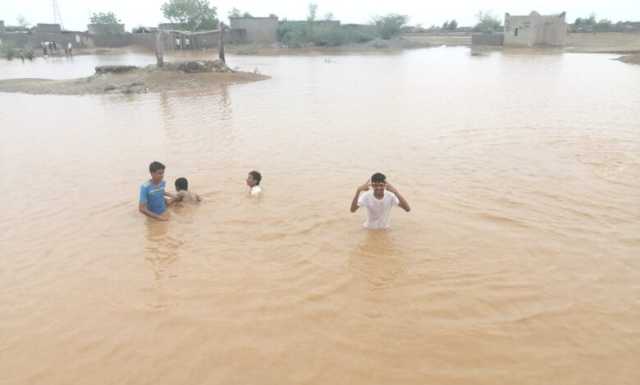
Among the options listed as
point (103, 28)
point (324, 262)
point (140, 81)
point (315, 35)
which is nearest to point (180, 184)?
point (324, 262)

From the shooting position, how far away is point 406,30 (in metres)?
75.4

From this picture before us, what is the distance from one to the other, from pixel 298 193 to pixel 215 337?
3846 mm

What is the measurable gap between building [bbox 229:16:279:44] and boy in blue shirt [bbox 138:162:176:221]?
2254 inches

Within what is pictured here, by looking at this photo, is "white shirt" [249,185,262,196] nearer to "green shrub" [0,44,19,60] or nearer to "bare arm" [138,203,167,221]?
"bare arm" [138,203,167,221]

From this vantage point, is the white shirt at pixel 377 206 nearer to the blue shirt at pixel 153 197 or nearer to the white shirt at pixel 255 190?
the white shirt at pixel 255 190

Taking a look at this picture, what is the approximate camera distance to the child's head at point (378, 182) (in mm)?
5332

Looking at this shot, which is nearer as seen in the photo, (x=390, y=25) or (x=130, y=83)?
(x=130, y=83)

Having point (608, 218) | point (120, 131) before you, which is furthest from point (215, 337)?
point (120, 131)

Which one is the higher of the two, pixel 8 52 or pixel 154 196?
pixel 8 52

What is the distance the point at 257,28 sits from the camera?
200 feet

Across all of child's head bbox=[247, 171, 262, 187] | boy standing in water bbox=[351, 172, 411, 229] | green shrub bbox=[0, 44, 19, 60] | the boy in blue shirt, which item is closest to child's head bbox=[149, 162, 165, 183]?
the boy in blue shirt

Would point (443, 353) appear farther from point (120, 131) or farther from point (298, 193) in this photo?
point (120, 131)

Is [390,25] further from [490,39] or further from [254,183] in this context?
[254,183]

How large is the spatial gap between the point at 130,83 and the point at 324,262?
18.2 metres
